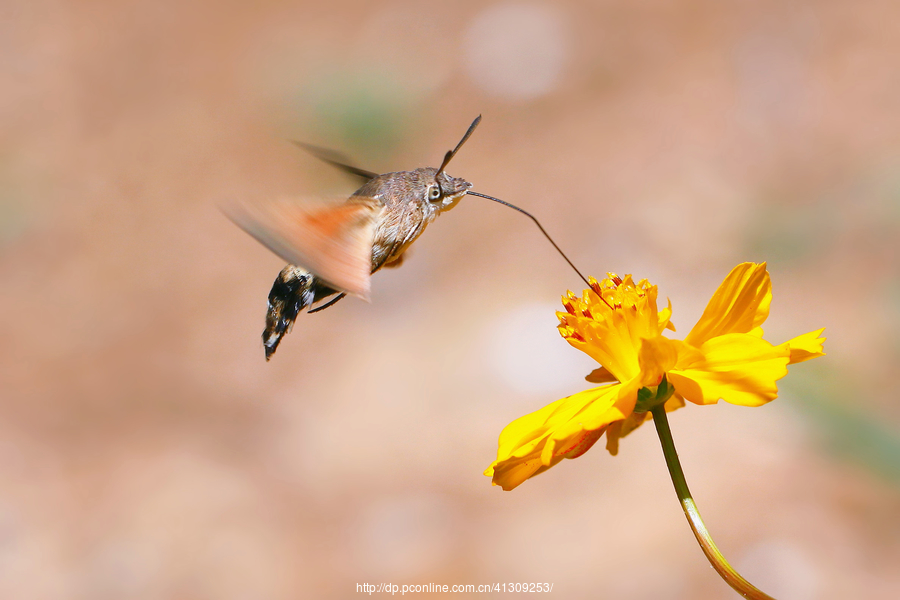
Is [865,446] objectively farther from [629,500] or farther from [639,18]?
[639,18]

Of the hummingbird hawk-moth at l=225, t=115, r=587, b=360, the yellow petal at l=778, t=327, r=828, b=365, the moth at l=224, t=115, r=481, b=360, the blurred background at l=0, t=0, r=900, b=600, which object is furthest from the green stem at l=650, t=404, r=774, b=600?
the blurred background at l=0, t=0, r=900, b=600

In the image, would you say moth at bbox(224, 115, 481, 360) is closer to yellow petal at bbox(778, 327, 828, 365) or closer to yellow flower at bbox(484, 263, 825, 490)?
yellow flower at bbox(484, 263, 825, 490)

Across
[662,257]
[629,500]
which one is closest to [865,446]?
[629,500]

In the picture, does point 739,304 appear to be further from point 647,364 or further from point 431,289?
point 431,289

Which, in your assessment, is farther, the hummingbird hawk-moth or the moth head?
the moth head

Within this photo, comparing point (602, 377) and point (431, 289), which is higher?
point (431, 289)

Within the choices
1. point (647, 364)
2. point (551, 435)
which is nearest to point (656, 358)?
point (647, 364)
